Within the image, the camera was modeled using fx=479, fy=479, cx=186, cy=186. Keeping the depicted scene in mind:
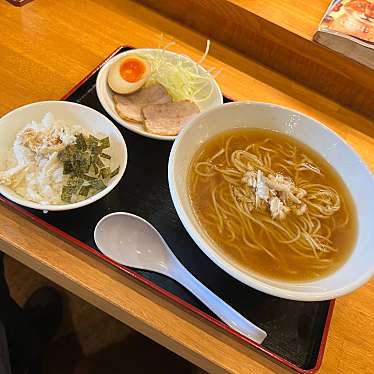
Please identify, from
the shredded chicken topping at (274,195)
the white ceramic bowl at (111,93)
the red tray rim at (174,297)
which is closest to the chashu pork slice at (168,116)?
the white ceramic bowl at (111,93)

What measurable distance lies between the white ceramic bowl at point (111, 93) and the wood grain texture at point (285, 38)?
22cm

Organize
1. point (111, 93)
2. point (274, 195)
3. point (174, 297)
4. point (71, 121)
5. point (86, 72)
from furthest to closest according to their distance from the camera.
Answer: point (86, 72) < point (111, 93) < point (71, 121) < point (274, 195) < point (174, 297)

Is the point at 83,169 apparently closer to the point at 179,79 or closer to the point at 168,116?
the point at 168,116

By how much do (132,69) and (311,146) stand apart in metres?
0.55

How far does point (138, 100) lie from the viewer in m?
1.35

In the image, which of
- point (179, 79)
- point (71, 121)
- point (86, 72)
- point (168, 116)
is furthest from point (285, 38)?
point (71, 121)

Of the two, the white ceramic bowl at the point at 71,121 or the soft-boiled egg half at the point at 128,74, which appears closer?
the white ceramic bowl at the point at 71,121

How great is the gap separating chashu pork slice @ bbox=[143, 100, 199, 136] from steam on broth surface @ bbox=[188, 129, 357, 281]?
0.15m

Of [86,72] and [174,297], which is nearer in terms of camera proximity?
[174,297]

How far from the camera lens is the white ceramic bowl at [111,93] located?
4.12ft

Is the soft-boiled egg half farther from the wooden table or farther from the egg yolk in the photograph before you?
the wooden table

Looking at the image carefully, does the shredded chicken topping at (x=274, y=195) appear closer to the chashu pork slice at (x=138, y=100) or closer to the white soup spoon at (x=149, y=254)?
the white soup spoon at (x=149, y=254)

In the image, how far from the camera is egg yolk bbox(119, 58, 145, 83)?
136cm

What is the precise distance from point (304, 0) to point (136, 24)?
0.57 meters
